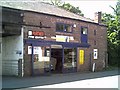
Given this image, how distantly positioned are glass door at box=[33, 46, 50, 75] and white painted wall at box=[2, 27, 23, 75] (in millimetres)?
1367

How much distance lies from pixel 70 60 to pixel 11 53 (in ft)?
20.4

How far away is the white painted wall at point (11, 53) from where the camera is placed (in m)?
22.5

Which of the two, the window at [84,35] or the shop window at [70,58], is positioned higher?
the window at [84,35]

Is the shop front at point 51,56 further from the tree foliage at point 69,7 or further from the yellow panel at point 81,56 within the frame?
the tree foliage at point 69,7

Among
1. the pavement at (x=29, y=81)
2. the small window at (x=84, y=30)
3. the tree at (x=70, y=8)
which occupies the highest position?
the tree at (x=70, y=8)

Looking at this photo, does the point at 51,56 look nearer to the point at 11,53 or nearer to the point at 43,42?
the point at 43,42

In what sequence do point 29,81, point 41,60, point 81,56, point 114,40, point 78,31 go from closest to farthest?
point 29,81, point 41,60, point 78,31, point 81,56, point 114,40

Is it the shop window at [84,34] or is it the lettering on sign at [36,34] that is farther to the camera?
the shop window at [84,34]

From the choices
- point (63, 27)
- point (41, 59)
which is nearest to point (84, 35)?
point (63, 27)

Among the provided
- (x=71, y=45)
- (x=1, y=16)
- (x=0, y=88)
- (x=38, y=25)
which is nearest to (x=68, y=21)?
(x=71, y=45)

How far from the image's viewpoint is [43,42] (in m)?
23.6

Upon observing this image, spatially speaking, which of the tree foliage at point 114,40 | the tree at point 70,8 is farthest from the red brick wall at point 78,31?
the tree at point 70,8

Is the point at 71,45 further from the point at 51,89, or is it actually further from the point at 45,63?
the point at 51,89

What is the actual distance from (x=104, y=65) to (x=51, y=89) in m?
18.7
